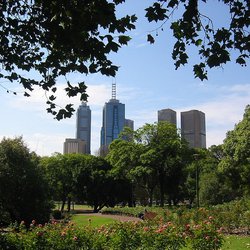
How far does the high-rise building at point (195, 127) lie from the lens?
110875mm

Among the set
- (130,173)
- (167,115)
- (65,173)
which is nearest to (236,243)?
(130,173)

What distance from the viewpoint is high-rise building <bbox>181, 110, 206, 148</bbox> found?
11088cm

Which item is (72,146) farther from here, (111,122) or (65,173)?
(65,173)

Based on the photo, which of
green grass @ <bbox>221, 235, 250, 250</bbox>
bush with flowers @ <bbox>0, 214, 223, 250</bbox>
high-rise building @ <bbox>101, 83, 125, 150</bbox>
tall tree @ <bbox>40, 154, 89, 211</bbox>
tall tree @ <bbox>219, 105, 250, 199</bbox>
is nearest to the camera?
bush with flowers @ <bbox>0, 214, 223, 250</bbox>

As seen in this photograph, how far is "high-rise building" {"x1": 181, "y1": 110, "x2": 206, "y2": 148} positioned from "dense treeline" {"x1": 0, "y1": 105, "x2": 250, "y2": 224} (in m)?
41.5

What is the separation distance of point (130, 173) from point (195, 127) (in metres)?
65.9

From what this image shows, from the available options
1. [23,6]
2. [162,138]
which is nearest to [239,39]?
[23,6]

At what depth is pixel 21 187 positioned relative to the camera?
25.1 m

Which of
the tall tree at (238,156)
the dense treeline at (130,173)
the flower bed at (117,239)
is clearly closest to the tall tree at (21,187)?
the dense treeline at (130,173)

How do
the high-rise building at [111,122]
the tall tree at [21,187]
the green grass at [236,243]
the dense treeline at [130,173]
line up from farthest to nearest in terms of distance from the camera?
the high-rise building at [111,122] → the dense treeline at [130,173] → the tall tree at [21,187] → the green grass at [236,243]

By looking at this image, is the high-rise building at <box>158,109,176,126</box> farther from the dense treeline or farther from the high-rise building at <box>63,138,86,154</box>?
the high-rise building at <box>63,138,86,154</box>

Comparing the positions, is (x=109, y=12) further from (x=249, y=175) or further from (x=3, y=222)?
(x=249, y=175)

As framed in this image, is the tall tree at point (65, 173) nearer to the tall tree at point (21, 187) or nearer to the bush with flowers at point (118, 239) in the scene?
the tall tree at point (21, 187)

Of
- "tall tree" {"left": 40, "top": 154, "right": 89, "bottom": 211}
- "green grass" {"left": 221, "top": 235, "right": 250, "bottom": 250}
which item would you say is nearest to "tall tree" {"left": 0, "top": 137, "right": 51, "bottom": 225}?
"green grass" {"left": 221, "top": 235, "right": 250, "bottom": 250}
